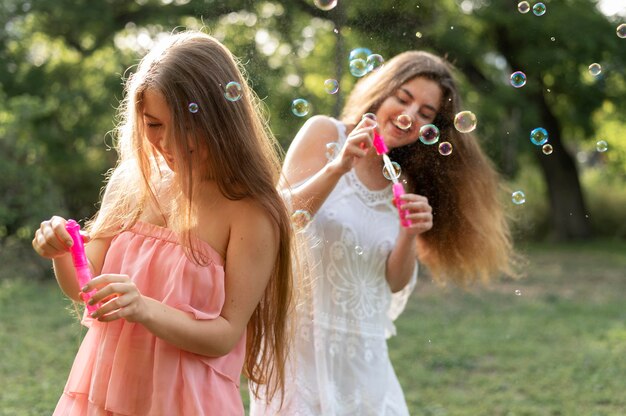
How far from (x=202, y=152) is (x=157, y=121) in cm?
11

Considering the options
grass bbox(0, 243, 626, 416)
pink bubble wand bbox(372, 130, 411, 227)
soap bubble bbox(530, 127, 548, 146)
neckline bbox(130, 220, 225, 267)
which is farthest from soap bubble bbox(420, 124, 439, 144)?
grass bbox(0, 243, 626, 416)

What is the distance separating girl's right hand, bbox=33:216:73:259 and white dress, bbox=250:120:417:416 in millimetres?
→ 914

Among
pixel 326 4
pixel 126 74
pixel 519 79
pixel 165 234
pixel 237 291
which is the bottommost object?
pixel 237 291

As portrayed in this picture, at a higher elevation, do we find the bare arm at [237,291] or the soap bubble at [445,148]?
the soap bubble at [445,148]

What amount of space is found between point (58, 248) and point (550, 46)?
11563 millimetres

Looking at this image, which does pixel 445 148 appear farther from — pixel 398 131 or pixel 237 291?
pixel 237 291

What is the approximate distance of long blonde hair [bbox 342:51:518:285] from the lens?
2.56m

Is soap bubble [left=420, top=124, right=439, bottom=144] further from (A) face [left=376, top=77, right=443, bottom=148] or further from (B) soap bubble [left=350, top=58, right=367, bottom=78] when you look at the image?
(B) soap bubble [left=350, top=58, right=367, bottom=78]

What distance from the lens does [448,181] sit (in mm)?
2709

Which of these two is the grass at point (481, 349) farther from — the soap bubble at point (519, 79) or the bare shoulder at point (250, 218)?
the bare shoulder at point (250, 218)

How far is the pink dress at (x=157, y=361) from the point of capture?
1671 mm

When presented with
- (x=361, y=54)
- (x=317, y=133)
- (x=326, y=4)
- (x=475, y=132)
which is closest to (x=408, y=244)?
(x=317, y=133)

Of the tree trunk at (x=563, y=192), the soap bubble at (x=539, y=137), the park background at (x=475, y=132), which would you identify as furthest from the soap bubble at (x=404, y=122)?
the tree trunk at (x=563, y=192)

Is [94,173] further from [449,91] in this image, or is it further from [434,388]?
[449,91]
